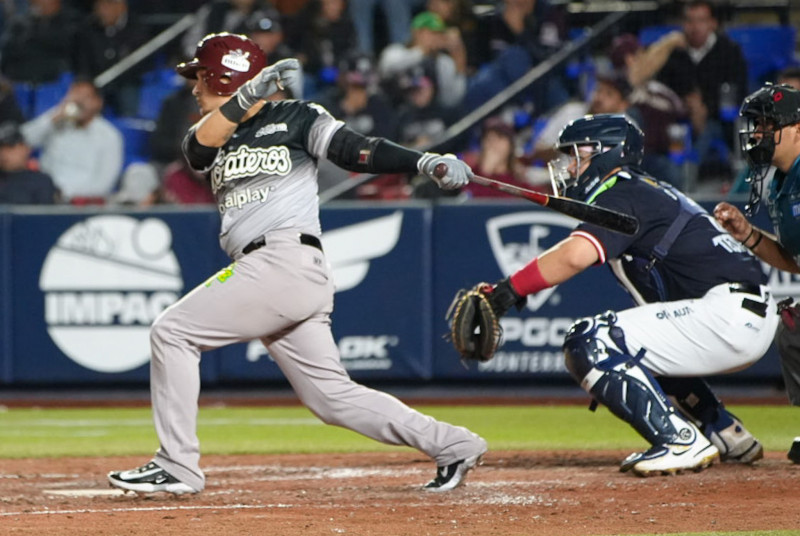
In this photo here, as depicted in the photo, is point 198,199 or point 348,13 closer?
point 198,199

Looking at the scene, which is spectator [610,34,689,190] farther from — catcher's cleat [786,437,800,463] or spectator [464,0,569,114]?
catcher's cleat [786,437,800,463]

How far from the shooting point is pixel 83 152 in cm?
1221

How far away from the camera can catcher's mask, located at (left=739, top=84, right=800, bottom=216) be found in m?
5.55

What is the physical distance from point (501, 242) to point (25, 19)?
6.75 metres

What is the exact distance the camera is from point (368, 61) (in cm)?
1252

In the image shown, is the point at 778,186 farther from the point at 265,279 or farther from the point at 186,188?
the point at 186,188

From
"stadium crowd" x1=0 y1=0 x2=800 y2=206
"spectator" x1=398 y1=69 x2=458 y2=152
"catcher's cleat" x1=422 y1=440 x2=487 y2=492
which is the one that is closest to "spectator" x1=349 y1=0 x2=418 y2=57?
"stadium crowd" x1=0 y1=0 x2=800 y2=206

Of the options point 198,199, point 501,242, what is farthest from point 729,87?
point 198,199

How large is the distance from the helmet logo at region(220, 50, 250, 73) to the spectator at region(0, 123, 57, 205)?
635 centimetres

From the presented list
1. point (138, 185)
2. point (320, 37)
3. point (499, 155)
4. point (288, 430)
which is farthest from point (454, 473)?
point (320, 37)

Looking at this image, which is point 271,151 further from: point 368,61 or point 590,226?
point 368,61

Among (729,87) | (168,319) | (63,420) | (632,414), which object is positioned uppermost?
(729,87)

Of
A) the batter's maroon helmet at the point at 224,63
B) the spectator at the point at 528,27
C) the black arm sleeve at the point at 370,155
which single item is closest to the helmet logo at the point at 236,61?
the batter's maroon helmet at the point at 224,63

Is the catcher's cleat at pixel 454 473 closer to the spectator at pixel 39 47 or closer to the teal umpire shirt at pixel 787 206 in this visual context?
the teal umpire shirt at pixel 787 206
